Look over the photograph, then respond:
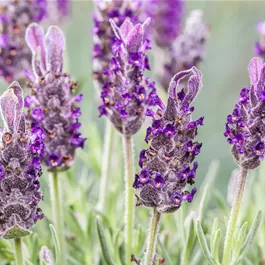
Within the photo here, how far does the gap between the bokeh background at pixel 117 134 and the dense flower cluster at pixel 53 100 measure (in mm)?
290

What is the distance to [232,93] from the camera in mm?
3312

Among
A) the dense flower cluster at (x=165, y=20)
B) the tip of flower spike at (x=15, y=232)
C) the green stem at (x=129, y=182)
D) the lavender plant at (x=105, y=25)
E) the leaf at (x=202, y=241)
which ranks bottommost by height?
the leaf at (x=202, y=241)

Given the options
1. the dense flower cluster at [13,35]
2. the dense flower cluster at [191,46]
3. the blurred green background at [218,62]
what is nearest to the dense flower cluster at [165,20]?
the dense flower cluster at [191,46]

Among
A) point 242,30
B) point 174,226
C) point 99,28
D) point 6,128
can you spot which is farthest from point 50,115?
point 242,30

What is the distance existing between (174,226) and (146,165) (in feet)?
2.59

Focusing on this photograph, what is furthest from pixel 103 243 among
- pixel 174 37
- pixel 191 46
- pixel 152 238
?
pixel 174 37

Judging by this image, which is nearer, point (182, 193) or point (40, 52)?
point (182, 193)

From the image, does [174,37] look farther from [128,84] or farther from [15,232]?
[15,232]

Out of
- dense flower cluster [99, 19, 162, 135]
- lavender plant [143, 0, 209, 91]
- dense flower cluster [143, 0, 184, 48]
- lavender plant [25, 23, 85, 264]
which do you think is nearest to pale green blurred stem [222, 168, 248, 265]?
dense flower cluster [99, 19, 162, 135]

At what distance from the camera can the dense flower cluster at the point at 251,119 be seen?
3.51 ft

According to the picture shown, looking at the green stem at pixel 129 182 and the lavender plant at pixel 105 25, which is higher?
the lavender plant at pixel 105 25

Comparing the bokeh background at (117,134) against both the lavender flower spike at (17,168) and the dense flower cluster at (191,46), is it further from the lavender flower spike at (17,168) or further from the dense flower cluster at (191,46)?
the lavender flower spike at (17,168)

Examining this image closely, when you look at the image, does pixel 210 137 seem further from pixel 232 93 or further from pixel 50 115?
pixel 50 115

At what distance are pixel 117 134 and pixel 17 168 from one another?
0.84 meters
